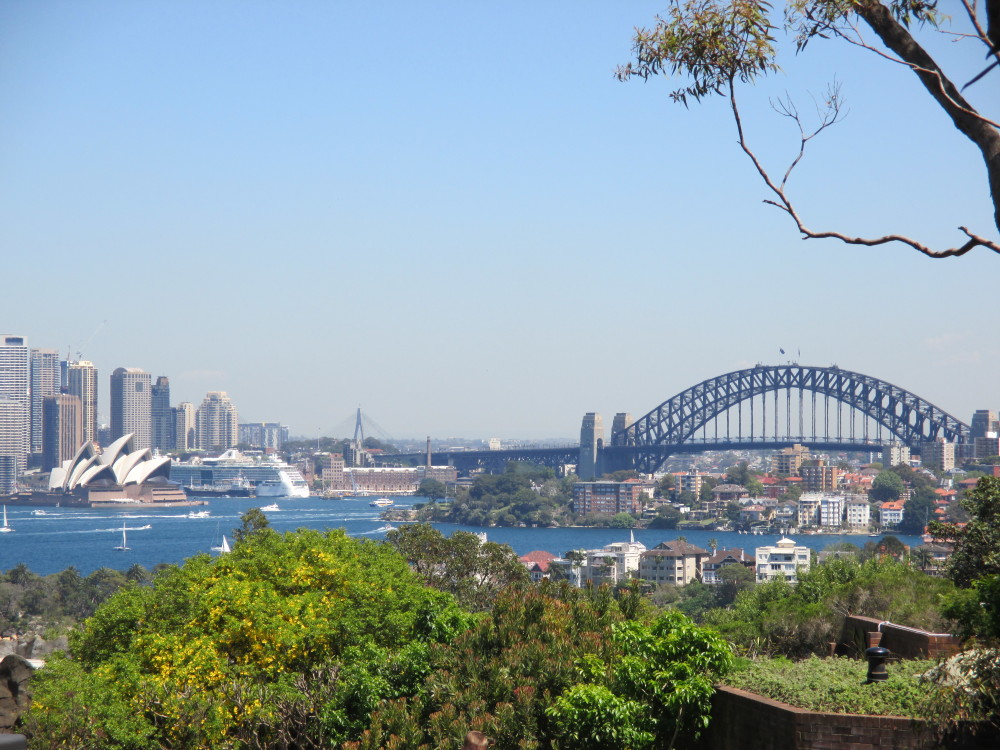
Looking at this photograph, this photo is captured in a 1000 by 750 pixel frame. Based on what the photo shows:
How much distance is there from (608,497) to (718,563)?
51.7 metres

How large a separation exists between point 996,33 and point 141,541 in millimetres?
88814

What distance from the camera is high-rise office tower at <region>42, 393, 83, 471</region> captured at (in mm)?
165500

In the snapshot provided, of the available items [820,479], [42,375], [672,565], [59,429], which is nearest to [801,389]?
[820,479]

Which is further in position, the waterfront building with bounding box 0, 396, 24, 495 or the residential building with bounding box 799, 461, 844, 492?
the waterfront building with bounding box 0, 396, 24, 495

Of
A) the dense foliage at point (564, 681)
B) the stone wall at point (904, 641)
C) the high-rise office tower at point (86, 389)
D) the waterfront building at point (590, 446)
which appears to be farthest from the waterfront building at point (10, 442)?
the stone wall at point (904, 641)

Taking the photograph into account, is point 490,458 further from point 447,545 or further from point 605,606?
point 605,606

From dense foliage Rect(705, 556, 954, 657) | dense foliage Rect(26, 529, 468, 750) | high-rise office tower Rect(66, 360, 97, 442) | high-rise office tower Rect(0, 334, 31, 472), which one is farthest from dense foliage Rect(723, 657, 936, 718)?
high-rise office tower Rect(66, 360, 97, 442)

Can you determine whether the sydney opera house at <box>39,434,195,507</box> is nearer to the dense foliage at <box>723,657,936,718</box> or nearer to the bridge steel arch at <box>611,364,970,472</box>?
the bridge steel arch at <box>611,364,970,472</box>

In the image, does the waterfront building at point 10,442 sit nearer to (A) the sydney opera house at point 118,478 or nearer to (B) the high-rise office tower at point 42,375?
(B) the high-rise office tower at point 42,375

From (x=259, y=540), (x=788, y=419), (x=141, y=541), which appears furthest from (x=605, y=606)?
(x=788, y=419)

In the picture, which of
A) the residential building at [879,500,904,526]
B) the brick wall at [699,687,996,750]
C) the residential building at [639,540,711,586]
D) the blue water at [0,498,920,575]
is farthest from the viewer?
the residential building at [879,500,904,526]

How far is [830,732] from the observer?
5883 mm

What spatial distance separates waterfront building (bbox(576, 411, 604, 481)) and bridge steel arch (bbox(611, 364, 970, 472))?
171 inches

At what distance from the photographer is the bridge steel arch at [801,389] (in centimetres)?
11594
